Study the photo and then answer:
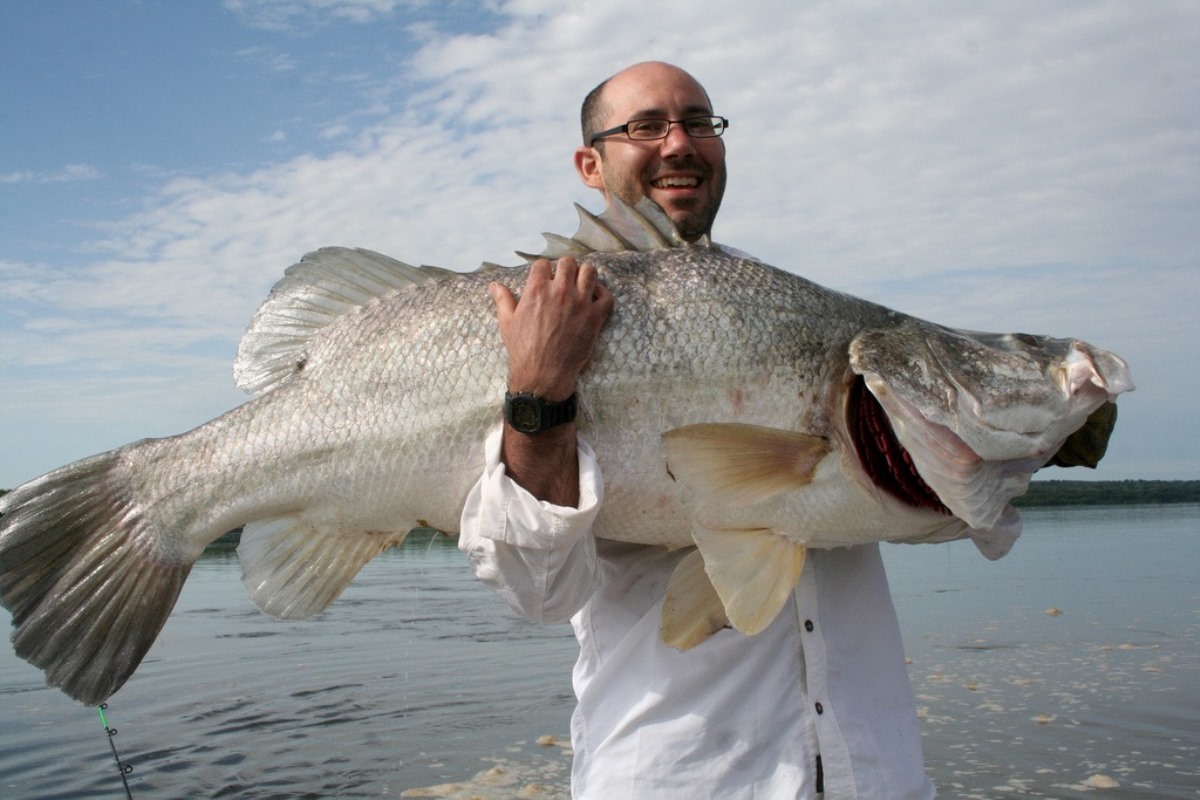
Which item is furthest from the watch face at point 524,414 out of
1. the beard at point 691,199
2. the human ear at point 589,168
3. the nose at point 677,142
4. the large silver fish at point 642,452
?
the human ear at point 589,168

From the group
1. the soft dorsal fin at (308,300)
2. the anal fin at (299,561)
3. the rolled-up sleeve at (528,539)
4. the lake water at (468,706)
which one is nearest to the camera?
the rolled-up sleeve at (528,539)

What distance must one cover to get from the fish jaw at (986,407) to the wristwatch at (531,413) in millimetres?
770

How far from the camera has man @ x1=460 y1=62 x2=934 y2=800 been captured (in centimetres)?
234

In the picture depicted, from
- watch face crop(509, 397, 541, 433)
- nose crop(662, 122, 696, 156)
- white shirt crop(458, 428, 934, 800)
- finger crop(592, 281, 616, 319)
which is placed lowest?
white shirt crop(458, 428, 934, 800)

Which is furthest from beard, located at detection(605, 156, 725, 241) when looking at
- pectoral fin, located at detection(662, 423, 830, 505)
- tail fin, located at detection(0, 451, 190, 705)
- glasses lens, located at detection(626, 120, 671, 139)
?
tail fin, located at detection(0, 451, 190, 705)

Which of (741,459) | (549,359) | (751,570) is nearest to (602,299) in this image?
(549,359)

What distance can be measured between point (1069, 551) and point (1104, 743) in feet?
64.5

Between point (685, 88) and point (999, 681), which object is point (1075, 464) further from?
point (999, 681)

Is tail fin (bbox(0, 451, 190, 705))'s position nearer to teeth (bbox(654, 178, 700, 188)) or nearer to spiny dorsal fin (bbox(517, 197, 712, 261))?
spiny dorsal fin (bbox(517, 197, 712, 261))

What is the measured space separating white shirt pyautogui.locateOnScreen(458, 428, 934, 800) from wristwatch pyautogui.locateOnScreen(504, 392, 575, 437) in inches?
3.7

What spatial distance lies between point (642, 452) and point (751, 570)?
0.39 m

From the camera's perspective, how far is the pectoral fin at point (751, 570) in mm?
2361

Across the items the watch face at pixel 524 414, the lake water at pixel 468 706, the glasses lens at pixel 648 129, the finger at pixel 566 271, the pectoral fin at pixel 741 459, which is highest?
the glasses lens at pixel 648 129

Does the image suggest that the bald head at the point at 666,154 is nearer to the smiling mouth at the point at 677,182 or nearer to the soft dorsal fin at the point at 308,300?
the smiling mouth at the point at 677,182
